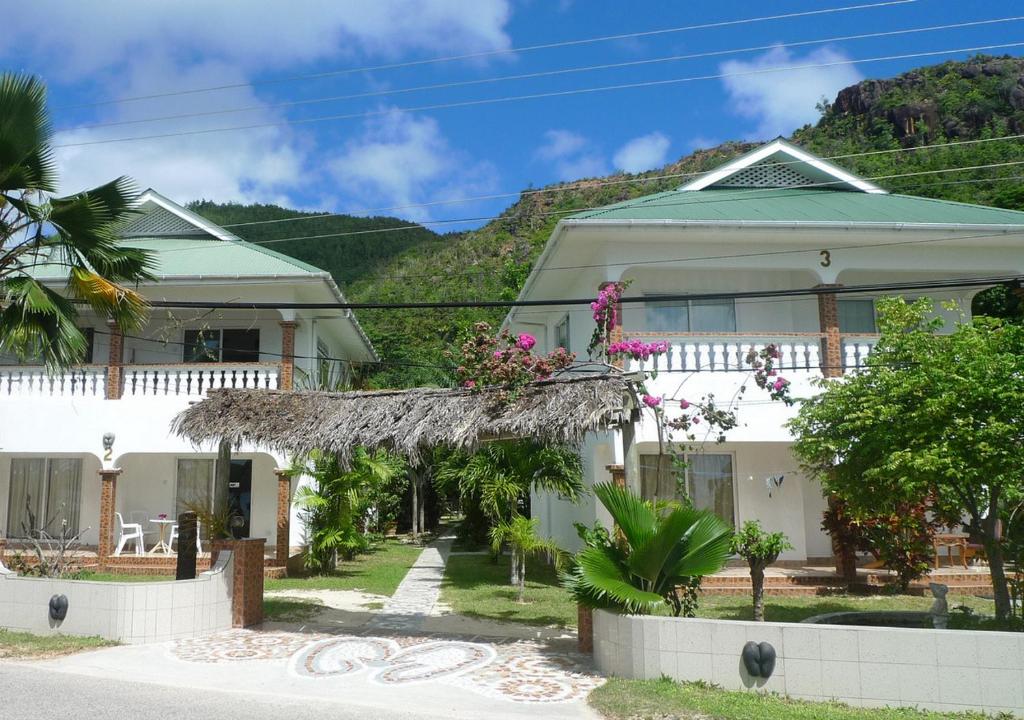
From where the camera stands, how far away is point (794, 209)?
14.6 meters

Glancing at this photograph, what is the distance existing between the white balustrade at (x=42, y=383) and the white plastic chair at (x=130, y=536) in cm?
249

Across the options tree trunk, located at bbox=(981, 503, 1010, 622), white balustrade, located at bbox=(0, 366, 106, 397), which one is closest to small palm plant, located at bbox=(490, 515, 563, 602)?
tree trunk, located at bbox=(981, 503, 1010, 622)

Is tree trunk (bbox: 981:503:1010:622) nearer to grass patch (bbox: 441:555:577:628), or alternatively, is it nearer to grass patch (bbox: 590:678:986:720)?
grass patch (bbox: 590:678:986:720)

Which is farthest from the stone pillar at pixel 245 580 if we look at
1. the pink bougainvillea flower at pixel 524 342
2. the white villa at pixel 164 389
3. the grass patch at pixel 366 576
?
the white villa at pixel 164 389

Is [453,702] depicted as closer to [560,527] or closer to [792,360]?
[792,360]

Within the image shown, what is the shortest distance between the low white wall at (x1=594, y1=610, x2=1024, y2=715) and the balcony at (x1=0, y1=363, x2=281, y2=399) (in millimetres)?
10426

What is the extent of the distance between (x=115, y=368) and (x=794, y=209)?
12.8 meters

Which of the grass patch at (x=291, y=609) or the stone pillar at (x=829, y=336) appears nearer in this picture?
the grass patch at (x=291, y=609)

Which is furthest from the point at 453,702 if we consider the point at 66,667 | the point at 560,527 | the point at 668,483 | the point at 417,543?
the point at 417,543

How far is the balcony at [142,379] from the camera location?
15.7 meters

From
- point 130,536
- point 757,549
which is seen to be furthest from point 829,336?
point 130,536

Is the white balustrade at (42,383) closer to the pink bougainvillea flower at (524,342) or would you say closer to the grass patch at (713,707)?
the pink bougainvillea flower at (524,342)

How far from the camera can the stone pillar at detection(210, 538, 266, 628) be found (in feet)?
33.9

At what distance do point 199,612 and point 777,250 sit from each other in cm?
1026
